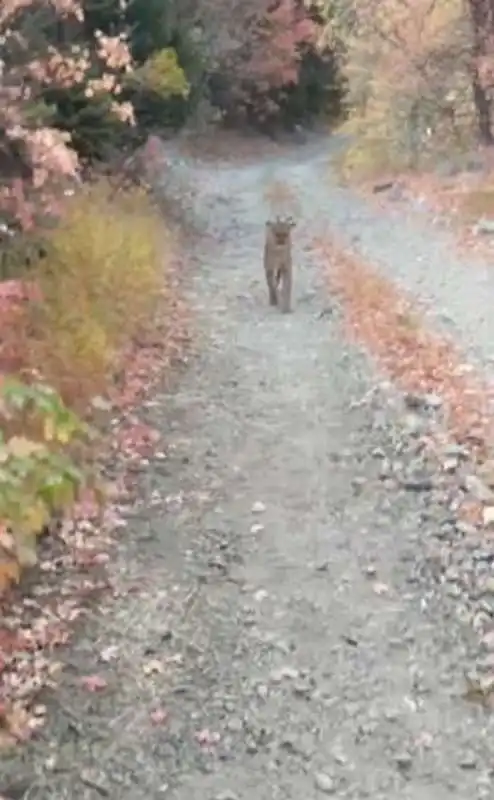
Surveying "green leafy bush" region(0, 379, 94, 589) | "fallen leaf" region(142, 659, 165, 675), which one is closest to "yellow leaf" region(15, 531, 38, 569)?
"green leafy bush" region(0, 379, 94, 589)

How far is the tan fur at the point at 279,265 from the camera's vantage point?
600 inches

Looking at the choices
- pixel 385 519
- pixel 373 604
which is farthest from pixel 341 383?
pixel 373 604

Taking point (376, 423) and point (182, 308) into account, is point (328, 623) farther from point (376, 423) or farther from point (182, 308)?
point (182, 308)

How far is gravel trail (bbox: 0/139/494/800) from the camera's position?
5699 mm

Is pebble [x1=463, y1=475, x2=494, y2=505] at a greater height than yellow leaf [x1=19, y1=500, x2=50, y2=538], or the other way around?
yellow leaf [x1=19, y1=500, x2=50, y2=538]

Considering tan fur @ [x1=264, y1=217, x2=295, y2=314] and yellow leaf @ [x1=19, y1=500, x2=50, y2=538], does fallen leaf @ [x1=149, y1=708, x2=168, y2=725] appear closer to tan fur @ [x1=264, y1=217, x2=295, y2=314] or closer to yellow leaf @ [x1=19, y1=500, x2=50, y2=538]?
yellow leaf @ [x1=19, y1=500, x2=50, y2=538]

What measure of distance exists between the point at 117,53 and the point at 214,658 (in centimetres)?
694

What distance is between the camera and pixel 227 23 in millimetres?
36094

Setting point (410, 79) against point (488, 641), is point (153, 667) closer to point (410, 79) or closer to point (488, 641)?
point (488, 641)

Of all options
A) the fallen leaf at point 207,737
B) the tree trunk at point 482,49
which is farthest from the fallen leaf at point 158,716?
the tree trunk at point 482,49

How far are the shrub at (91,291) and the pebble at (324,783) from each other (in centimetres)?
460

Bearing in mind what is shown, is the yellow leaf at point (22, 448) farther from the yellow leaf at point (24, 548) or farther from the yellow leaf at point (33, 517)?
the yellow leaf at point (33, 517)

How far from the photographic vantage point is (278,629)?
22.8 feet

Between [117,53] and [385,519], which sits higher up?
[117,53]
